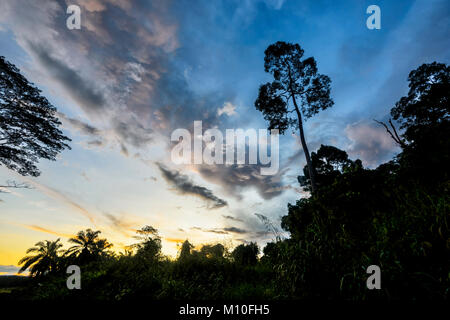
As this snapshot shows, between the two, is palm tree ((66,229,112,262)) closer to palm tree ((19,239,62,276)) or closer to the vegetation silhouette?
palm tree ((19,239,62,276))

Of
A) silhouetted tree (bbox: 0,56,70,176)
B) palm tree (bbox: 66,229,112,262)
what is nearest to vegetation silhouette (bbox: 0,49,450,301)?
silhouetted tree (bbox: 0,56,70,176)

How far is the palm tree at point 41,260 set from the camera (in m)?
23.0

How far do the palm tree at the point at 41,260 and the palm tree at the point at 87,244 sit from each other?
1.71 metres

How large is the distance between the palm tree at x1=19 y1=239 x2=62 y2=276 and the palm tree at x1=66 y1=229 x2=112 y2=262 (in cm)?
171

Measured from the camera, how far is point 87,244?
1009 inches

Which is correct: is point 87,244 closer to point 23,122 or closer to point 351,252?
point 23,122

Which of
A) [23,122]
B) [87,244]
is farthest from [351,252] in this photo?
[87,244]

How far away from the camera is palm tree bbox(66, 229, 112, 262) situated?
24359mm

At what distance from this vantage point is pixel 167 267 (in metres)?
6.98

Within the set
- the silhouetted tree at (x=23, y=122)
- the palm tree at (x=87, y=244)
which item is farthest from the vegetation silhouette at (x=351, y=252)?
the palm tree at (x=87, y=244)

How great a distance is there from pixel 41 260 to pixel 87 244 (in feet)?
16.2

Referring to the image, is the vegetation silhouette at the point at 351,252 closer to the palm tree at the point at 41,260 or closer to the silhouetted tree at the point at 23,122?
the silhouetted tree at the point at 23,122
